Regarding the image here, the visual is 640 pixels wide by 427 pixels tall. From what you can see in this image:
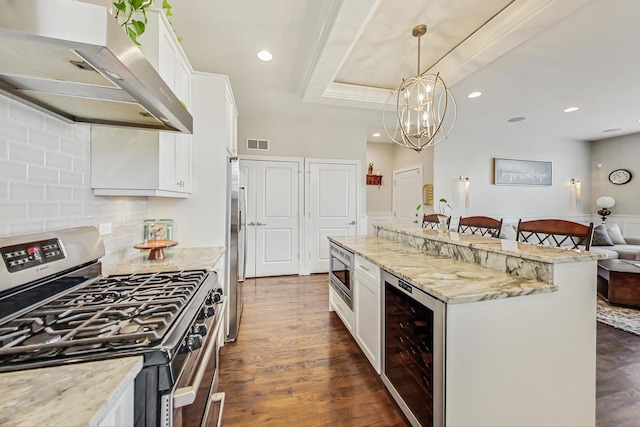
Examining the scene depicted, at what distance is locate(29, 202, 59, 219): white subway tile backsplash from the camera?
3.72 feet

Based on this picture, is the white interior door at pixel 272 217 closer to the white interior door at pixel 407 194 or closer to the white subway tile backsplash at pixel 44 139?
the white interior door at pixel 407 194

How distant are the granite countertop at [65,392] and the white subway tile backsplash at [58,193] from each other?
38.0 inches

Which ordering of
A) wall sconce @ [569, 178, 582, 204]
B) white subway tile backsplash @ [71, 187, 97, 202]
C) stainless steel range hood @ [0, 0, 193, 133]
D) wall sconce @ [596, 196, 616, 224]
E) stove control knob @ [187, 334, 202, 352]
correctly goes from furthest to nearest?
wall sconce @ [569, 178, 582, 204] → wall sconce @ [596, 196, 616, 224] → white subway tile backsplash @ [71, 187, 97, 202] → stove control knob @ [187, 334, 202, 352] → stainless steel range hood @ [0, 0, 193, 133]

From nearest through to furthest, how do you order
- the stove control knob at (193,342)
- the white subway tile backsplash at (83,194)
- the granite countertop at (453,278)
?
the stove control knob at (193,342) < the granite countertop at (453,278) < the white subway tile backsplash at (83,194)

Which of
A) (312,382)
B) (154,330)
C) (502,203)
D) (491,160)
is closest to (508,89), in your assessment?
(491,160)

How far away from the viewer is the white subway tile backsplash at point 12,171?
3.33 ft

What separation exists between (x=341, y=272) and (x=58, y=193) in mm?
2120

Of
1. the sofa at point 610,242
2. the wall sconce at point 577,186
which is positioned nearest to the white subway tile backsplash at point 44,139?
the sofa at point 610,242

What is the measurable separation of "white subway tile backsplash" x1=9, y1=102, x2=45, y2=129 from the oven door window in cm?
216

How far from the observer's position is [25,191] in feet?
3.63

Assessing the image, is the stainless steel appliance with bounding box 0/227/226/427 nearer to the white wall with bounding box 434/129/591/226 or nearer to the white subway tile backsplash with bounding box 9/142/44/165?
the white subway tile backsplash with bounding box 9/142/44/165

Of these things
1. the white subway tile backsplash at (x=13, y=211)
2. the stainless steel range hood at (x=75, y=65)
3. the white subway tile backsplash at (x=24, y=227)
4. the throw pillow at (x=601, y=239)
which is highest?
the stainless steel range hood at (x=75, y=65)

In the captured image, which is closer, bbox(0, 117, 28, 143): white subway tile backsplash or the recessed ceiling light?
bbox(0, 117, 28, 143): white subway tile backsplash

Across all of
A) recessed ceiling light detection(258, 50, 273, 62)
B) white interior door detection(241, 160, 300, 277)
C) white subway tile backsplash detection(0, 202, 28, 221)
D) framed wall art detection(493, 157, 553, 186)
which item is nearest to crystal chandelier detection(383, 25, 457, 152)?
recessed ceiling light detection(258, 50, 273, 62)
